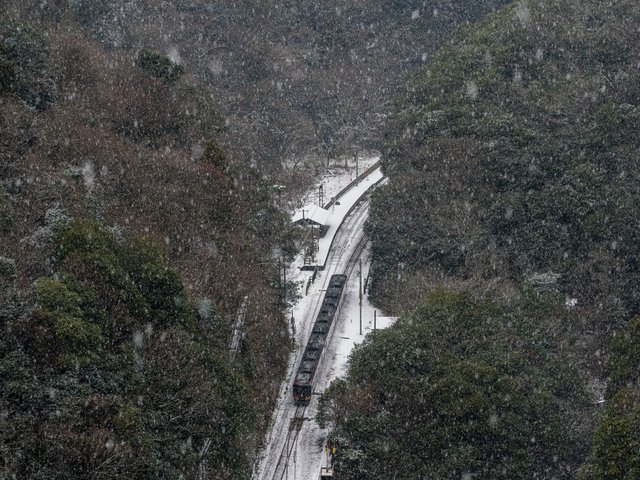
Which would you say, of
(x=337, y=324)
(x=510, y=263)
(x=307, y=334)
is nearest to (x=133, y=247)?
(x=307, y=334)

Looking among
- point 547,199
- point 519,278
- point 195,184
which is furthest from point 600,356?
point 195,184

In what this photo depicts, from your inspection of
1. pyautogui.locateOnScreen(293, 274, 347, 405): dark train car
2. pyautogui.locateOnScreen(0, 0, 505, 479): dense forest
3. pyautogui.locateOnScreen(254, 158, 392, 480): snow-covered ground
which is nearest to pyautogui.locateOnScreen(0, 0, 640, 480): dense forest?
pyautogui.locateOnScreen(0, 0, 505, 479): dense forest

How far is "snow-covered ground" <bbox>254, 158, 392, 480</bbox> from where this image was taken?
3725 centimetres

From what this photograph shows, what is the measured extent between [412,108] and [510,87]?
672 centimetres

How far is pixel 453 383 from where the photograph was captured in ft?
110

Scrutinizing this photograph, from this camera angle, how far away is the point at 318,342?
4381 centimetres

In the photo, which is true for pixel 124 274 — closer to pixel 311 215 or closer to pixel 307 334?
pixel 307 334

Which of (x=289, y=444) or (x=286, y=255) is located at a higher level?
(x=286, y=255)

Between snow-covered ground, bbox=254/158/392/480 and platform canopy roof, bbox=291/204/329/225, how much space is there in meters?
1.12

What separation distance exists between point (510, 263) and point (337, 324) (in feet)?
33.9

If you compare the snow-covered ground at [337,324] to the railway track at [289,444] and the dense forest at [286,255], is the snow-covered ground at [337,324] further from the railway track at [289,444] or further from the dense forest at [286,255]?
the dense forest at [286,255]

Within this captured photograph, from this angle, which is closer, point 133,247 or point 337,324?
point 133,247

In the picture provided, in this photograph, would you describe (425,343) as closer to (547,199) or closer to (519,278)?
(519,278)

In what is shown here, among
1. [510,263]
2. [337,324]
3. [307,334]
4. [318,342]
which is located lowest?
[318,342]
